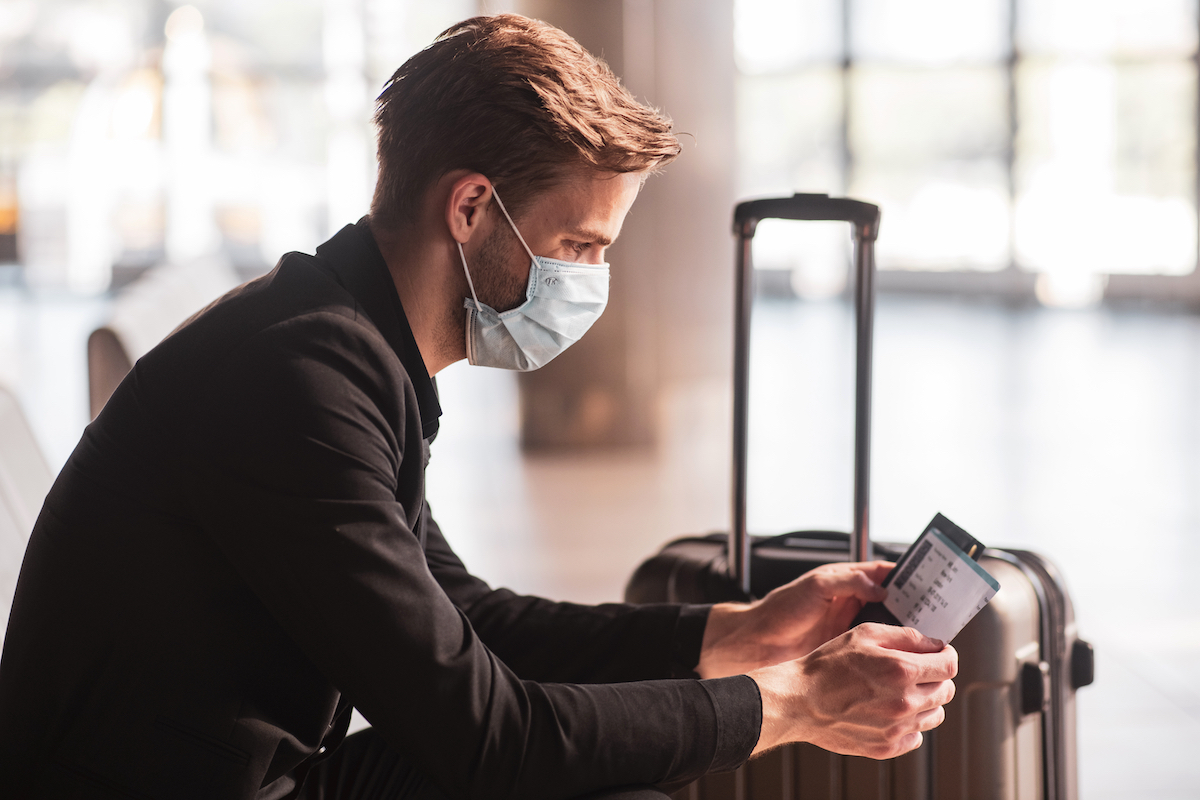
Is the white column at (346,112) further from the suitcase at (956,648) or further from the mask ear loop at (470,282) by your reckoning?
the mask ear loop at (470,282)

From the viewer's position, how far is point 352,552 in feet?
3.10

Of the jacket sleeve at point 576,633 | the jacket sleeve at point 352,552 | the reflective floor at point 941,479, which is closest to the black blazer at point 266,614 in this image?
the jacket sleeve at point 352,552

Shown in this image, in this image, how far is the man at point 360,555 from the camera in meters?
0.96

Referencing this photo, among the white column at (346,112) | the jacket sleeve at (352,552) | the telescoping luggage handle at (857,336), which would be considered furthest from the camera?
the white column at (346,112)

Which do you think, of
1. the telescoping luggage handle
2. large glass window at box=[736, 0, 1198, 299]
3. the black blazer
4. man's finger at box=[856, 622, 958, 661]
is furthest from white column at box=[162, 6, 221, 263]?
man's finger at box=[856, 622, 958, 661]

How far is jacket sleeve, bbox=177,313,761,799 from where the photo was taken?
946 millimetres

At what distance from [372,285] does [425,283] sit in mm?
82

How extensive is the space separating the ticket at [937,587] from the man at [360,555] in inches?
2.8

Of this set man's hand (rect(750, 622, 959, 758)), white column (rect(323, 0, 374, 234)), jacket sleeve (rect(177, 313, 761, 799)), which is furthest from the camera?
white column (rect(323, 0, 374, 234))

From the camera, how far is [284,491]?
3.11 ft

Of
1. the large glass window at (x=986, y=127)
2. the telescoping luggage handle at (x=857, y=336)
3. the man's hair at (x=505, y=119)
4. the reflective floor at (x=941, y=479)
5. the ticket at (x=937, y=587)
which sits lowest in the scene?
the reflective floor at (x=941, y=479)

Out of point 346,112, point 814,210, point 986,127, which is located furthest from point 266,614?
point 986,127

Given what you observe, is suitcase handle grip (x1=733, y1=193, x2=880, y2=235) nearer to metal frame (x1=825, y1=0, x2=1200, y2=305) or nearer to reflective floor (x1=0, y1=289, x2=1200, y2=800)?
reflective floor (x1=0, y1=289, x2=1200, y2=800)

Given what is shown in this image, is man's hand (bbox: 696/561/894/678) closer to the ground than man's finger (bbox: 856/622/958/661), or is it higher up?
closer to the ground
